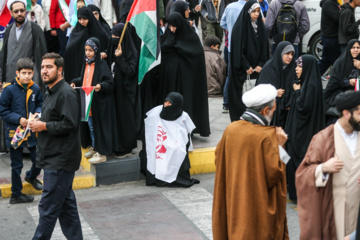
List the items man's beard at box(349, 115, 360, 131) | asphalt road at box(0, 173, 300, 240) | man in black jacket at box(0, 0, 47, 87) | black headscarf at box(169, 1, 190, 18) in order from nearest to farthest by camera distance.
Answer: man's beard at box(349, 115, 360, 131) → asphalt road at box(0, 173, 300, 240) → man in black jacket at box(0, 0, 47, 87) → black headscarf at box(169, 1, 190, 18)

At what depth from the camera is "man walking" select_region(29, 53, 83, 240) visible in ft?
20.9

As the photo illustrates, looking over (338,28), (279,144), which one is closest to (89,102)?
(279,144)

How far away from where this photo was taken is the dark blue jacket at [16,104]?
7.89 meters

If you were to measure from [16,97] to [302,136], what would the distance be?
332 cm

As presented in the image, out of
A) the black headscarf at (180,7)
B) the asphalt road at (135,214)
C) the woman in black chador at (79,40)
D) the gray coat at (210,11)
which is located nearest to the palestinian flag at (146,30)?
the woman in black chador at (79,40)

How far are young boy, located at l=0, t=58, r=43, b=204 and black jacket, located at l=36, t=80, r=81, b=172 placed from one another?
4.63ft

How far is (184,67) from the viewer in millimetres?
9766

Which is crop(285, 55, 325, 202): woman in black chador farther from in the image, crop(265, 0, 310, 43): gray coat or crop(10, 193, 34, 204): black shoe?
crop(265, 0, 310, 43): gray coat

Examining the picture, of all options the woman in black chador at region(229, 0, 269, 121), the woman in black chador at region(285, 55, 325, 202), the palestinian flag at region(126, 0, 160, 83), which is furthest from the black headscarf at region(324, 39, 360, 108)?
the palestinian flag at region(126, 0, 160, 83)

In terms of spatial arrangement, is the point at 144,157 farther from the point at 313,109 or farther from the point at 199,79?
the point at 313,109

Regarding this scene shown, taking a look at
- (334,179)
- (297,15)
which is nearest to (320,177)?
(334,179)

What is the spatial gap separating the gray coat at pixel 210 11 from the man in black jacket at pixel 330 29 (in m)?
2.13

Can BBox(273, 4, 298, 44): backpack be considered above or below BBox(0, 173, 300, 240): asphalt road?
above

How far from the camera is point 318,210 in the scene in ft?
17.4
